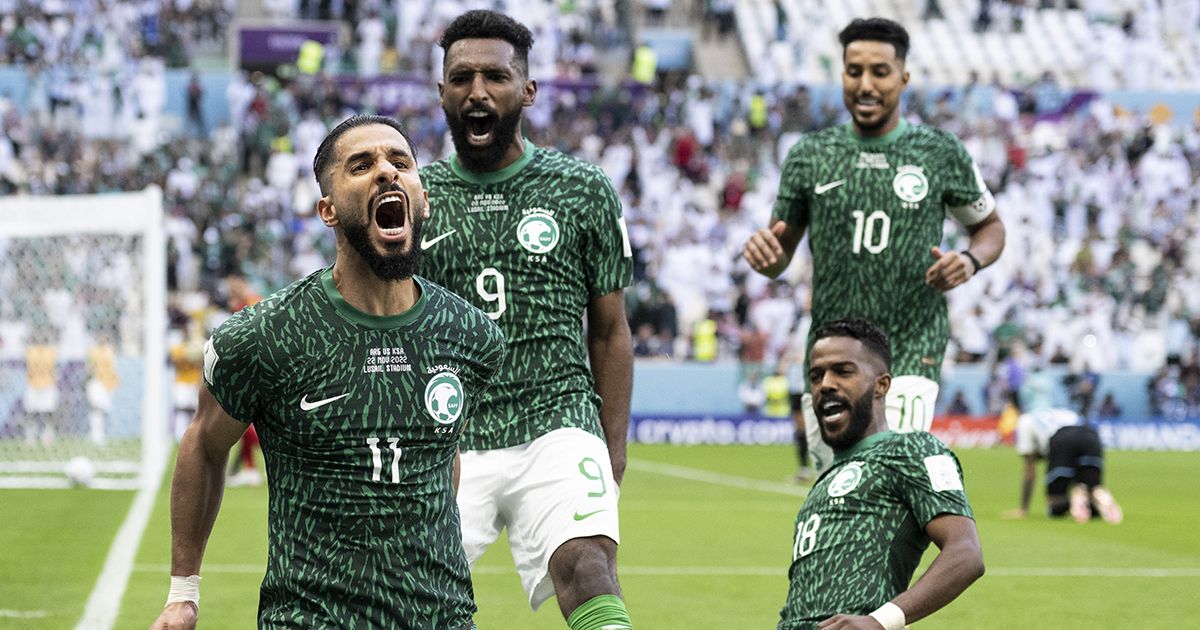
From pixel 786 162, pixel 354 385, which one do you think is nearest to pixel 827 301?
pixel 786 162

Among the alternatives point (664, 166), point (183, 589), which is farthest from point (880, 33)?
point (664, 166)

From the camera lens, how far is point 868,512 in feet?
18.8

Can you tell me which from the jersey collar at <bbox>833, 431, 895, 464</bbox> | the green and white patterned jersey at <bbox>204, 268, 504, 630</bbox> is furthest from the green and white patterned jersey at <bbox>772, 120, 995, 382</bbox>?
the green and white patterned jersey at <bbox>204, 268, 504, 630</bbox>

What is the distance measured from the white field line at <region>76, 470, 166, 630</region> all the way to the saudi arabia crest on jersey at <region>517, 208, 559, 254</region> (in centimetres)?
477

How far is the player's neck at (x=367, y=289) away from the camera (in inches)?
175

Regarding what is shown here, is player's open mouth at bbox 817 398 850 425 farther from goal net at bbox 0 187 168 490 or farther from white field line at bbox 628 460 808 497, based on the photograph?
goal net at bbox 0 187 168 490

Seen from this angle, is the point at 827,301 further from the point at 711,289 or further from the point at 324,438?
the point at 711,289

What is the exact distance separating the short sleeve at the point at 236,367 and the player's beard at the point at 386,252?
31 centimetres

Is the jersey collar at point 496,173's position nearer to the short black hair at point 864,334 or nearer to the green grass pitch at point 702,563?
the short black hair at point 864,334

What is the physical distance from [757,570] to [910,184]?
232 inches

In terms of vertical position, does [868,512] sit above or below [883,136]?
below

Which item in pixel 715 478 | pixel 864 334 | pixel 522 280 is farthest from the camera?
pixel 715 478

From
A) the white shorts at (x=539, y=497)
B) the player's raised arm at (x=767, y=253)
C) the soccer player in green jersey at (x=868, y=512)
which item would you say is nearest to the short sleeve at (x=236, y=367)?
the white shorts at (x=539, y=497)

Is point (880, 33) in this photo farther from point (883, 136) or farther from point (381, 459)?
point (381, 459)
